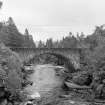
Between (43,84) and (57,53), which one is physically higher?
(57,53)

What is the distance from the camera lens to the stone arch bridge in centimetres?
4866

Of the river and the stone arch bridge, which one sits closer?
the river

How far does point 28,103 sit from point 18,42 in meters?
50.2

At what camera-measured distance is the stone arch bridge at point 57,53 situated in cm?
4866

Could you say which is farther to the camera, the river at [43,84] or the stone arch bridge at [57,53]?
the stone arch bridge at [57,53]

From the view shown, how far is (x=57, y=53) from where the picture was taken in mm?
53812

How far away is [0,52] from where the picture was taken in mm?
30891

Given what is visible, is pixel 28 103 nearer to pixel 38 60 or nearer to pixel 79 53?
pixel 79 53

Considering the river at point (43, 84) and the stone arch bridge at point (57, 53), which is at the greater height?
the stone arch bridge at point (57, 53)

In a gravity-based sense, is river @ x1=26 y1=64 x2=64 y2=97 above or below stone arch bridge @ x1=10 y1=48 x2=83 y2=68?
below

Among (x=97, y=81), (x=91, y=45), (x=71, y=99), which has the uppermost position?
(x=91, y=45)

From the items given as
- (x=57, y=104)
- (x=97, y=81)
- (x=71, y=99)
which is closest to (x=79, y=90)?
(x=97, y=81)

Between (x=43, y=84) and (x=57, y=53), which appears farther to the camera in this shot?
(x=57, y=53)

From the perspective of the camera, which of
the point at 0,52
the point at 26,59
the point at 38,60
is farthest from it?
the point at 38,60
